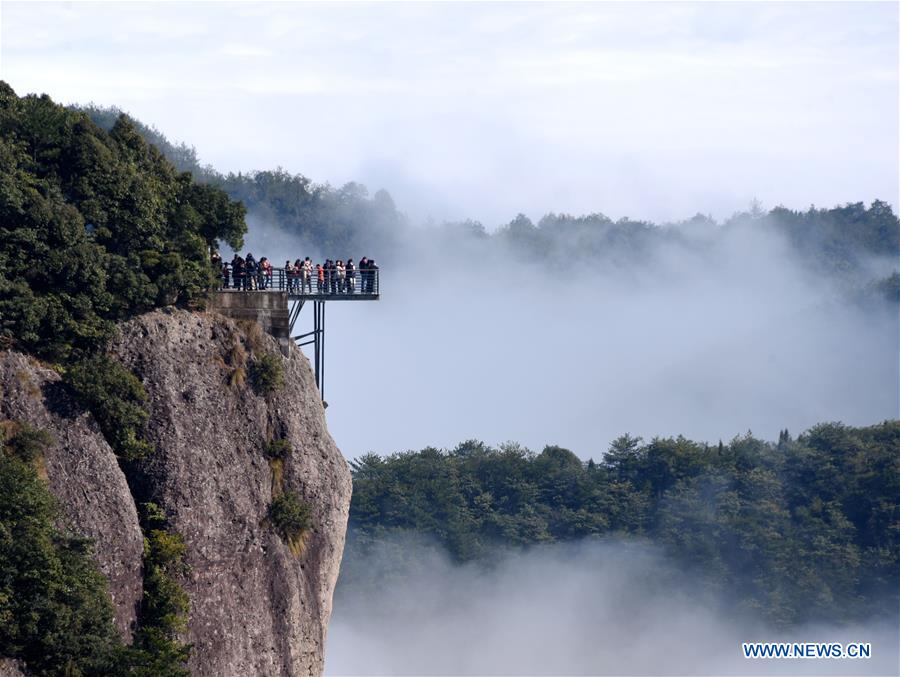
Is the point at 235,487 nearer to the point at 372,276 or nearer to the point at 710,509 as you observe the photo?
the point at 372,276

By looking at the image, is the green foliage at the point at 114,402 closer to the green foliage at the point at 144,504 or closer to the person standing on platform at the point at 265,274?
the green foliage at the point at 144,504

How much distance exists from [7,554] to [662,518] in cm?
11225

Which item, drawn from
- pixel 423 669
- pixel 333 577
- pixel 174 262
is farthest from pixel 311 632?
pixel 423 669

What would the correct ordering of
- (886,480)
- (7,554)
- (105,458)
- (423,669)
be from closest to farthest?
(7,554) < (105,458) < (423,669) < (886,480)

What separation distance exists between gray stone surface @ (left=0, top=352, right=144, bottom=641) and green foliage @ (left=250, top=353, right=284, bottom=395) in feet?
18.7

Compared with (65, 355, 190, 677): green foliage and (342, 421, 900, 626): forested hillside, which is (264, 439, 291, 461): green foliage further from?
(342, 421, 900, 626): forested hillside

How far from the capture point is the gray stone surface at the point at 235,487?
51.1m

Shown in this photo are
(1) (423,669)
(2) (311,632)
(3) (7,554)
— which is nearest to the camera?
(3) (7,554)

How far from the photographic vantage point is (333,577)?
2200 inches

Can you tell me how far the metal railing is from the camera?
5791cm

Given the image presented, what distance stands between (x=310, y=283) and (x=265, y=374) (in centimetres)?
643

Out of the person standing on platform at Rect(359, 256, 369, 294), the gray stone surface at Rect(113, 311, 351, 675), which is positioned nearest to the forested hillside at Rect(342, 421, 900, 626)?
the person standing on platform at Rect(359, 256, 369, 294)

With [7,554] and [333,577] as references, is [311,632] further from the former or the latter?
[7,554]

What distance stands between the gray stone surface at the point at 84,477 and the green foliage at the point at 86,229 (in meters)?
1.62
